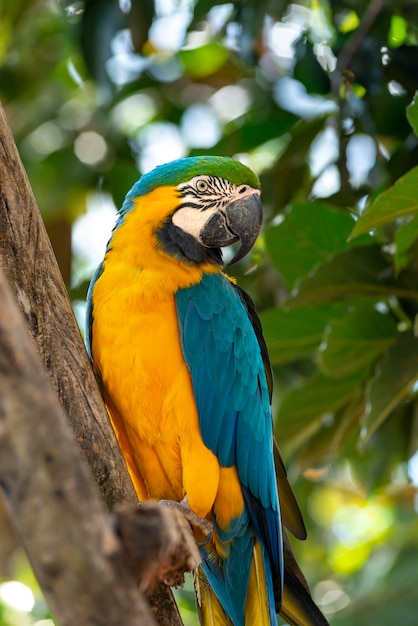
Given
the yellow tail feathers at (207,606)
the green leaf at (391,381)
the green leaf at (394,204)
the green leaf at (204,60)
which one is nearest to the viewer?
the green leaf at (394,204)

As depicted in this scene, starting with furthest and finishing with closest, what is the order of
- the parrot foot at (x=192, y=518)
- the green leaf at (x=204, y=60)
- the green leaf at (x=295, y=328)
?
1. the green leaf at (x=204, y=60)
2. the green leaf at (x=295, y=328)
3. the parrot foot at (x=192, y=518)

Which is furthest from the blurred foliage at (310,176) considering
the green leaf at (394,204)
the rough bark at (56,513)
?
the rough bark at (56,513)

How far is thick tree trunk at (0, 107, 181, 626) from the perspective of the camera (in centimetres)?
166

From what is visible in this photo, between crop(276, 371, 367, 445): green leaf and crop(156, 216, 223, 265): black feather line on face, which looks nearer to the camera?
crop(156, 216, 223, 265): black feather line on face

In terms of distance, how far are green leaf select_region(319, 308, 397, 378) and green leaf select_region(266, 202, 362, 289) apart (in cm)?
22

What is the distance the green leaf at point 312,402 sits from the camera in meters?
2.52

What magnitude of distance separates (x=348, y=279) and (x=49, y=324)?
0.99 m

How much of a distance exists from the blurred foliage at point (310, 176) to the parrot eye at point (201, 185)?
0.34 meters

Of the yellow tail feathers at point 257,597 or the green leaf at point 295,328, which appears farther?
the green leaf at point 295,328

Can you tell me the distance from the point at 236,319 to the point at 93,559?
1316mm

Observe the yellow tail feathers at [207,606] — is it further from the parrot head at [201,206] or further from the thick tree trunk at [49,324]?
the parrot head at [201,206]

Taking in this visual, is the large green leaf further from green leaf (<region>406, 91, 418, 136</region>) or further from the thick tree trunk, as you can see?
the thick tree trunk

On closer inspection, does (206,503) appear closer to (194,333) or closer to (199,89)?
(194,333)

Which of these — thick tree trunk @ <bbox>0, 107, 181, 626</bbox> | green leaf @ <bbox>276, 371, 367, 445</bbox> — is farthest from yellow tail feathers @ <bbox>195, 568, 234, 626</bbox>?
green leaf @ <bbox>276, 371, 367, 445</bbox>
